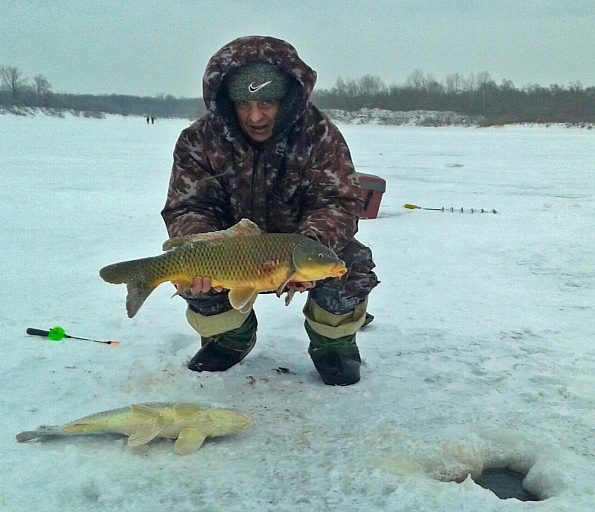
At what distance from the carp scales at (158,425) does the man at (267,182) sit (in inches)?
25.7

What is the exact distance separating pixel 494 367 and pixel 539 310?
101 cm

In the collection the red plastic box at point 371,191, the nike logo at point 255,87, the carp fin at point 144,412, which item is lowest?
the carp fin at point 144,412

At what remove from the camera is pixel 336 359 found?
2863 mm

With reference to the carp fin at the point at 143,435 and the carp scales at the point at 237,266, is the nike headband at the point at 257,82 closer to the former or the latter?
the carp scales at the point at 237,266

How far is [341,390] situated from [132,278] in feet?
3.48

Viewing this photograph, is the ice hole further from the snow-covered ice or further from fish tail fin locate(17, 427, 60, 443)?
fish tail fin locate(17, 427, 60, 443)

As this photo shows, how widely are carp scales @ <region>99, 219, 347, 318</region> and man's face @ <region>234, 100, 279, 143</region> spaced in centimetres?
70

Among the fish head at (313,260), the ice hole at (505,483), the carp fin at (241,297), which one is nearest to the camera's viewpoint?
the ice hole at (505,483)

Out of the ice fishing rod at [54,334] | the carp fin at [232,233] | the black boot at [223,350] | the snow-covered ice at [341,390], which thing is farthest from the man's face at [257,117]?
the ice fishing rod at [54,334]

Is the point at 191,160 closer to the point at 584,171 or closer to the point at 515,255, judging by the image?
the point at 515,255

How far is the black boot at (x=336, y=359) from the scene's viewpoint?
2814 millimetres

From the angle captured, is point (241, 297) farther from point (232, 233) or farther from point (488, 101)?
point (488, 101)

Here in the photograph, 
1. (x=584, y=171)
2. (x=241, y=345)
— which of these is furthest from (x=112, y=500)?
(x=584, y=171)

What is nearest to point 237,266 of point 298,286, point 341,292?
point 298,286
